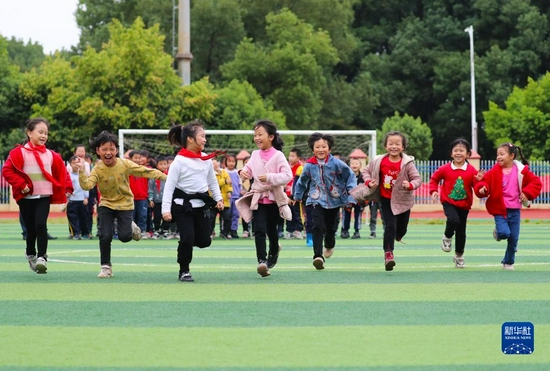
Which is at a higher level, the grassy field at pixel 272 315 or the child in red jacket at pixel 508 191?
the child in red jacket at pixel 508 191

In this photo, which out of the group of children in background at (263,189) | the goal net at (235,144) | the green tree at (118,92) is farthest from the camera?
the green tree at (118,92)

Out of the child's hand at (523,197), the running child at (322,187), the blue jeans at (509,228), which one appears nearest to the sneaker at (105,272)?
the running child at (322,187)

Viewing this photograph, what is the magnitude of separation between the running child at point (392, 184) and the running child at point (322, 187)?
285mm

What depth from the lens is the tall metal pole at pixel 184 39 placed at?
49969mm

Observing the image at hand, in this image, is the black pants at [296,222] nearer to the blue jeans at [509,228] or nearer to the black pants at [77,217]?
the black pants at [77,217]

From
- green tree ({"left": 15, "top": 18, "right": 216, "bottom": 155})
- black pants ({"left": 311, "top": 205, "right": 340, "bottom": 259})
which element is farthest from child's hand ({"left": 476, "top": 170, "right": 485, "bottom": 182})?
green tree ({"left": 15, "top": 18, "right": 216, "bottom": 155})

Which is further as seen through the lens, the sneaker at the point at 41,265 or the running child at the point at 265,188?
the sneaker at the point at 41,265

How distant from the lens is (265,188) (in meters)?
12.4

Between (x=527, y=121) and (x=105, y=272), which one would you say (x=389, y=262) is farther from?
(x=527, y=121)

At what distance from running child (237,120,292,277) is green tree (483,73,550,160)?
138ft

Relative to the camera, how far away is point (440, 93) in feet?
218

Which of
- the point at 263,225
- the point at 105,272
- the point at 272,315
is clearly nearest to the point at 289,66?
the point at 263,225

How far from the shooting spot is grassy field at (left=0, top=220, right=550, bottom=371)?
23.2 feet

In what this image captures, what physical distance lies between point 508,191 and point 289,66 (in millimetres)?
47219
